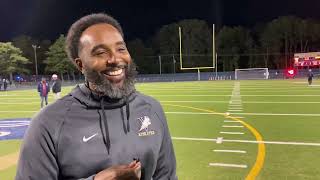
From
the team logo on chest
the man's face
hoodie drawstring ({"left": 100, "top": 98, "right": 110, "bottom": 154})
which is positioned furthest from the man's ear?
the team logo on chest

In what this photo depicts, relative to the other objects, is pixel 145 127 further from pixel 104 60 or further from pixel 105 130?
pixel 104 60

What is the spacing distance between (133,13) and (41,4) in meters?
24.2

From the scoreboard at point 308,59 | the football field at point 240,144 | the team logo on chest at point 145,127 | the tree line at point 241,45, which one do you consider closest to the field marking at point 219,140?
the football field at point 240,144

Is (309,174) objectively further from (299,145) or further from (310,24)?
(310,24)

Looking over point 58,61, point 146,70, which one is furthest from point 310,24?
point 58,61

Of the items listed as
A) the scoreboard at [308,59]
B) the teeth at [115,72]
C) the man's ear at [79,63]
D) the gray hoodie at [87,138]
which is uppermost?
the man's ear at [79,63]

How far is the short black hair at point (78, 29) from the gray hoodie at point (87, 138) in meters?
0.19

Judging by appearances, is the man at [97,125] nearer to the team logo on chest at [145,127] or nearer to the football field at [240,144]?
the team logo on chest at [145,127]

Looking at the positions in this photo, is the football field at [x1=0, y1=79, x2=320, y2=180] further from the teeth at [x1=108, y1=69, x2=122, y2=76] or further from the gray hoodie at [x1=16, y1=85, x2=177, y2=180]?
the teeth at [x1=108, y1=69, x2=122, y2=76]

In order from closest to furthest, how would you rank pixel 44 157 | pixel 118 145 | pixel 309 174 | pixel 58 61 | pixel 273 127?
pixel 44 157, pixel 118 145, pixel 309 174, pixel 273 127, pixel 58 61

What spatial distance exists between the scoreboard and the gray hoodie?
6321 cm

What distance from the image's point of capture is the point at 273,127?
417 inches

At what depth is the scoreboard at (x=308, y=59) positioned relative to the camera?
60.3m

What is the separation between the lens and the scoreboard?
2373 inches
